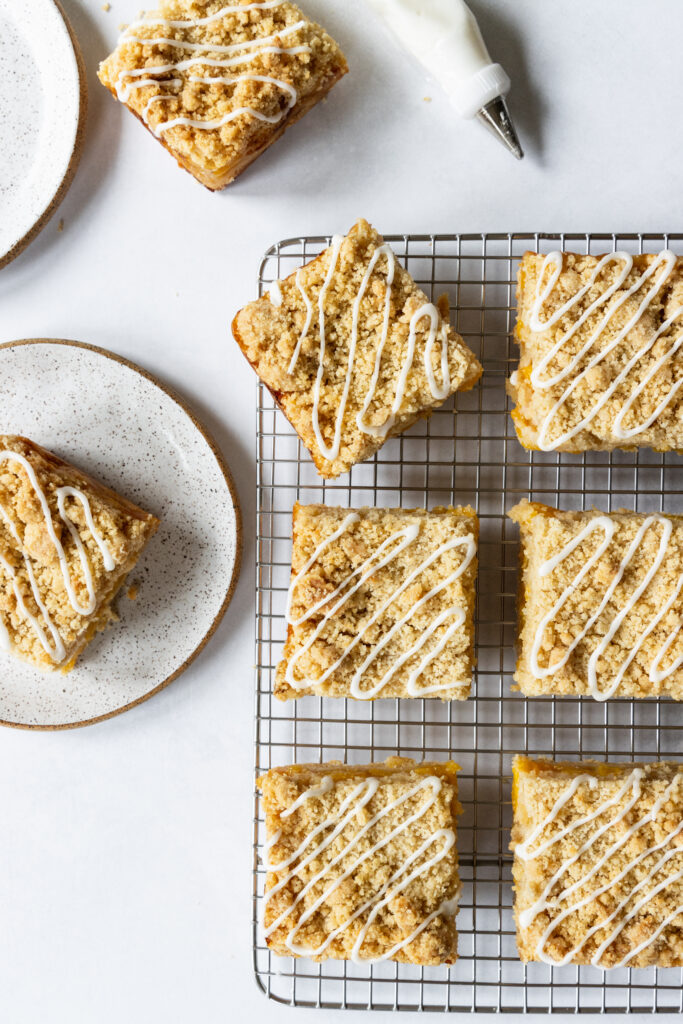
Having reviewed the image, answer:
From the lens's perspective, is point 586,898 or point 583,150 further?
point 583,150

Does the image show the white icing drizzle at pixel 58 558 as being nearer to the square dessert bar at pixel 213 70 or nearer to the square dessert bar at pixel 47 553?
the square dessert bar at pixel 47 553

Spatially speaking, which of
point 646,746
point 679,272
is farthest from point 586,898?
point 679,272

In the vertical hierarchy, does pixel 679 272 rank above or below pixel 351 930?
above

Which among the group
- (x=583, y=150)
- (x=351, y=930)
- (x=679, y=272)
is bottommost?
(x=351, y=930)

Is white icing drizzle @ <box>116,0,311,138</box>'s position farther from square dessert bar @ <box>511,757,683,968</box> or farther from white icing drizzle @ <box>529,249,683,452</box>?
square dessert bar @ <box>511,757,683,968</box>

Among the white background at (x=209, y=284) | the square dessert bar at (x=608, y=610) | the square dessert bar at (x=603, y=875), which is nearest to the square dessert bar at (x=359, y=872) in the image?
the square dessert bar at (x=603, y=875)

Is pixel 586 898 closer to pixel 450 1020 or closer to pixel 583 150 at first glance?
pixel 450 1020
